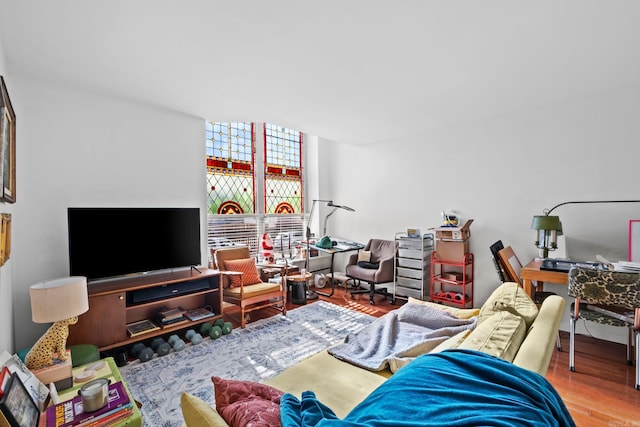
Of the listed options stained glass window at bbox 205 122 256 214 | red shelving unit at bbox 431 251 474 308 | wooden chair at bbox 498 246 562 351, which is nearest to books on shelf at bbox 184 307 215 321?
stained glass window at bbox 205 122 256 214

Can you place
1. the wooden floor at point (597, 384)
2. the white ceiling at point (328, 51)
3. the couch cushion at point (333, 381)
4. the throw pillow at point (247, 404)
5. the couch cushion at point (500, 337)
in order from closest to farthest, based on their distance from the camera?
the throw pillow at point (247, 404), the couch cushion at point (500, 337), the couch cushion at point (333, 381), the white ceiling at point (328, 51), the wooden floor at point (597, 384)

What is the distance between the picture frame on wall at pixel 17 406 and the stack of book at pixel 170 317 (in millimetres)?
1558

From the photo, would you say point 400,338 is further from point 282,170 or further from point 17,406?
point 282,170

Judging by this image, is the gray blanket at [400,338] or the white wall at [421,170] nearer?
the gray blanket at [400,338]

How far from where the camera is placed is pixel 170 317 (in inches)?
115

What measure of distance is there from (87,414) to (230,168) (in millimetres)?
3388

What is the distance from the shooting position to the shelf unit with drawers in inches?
157

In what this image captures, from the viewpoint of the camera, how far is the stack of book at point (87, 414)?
132 centimetres

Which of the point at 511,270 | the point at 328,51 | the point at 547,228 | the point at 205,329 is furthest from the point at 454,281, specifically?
the point at 328,51

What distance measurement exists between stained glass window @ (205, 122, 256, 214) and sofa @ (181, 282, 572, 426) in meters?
2.95

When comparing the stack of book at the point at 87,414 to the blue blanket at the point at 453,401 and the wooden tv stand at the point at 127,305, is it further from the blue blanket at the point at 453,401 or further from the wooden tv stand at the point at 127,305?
the wooden tv stand at the point at 127,305

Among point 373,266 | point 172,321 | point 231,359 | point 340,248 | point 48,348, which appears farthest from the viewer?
point 340,248

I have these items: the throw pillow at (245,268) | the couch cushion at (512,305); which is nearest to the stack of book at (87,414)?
the couch cushion at (512,305)

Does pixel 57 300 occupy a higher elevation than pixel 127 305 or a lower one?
higher
